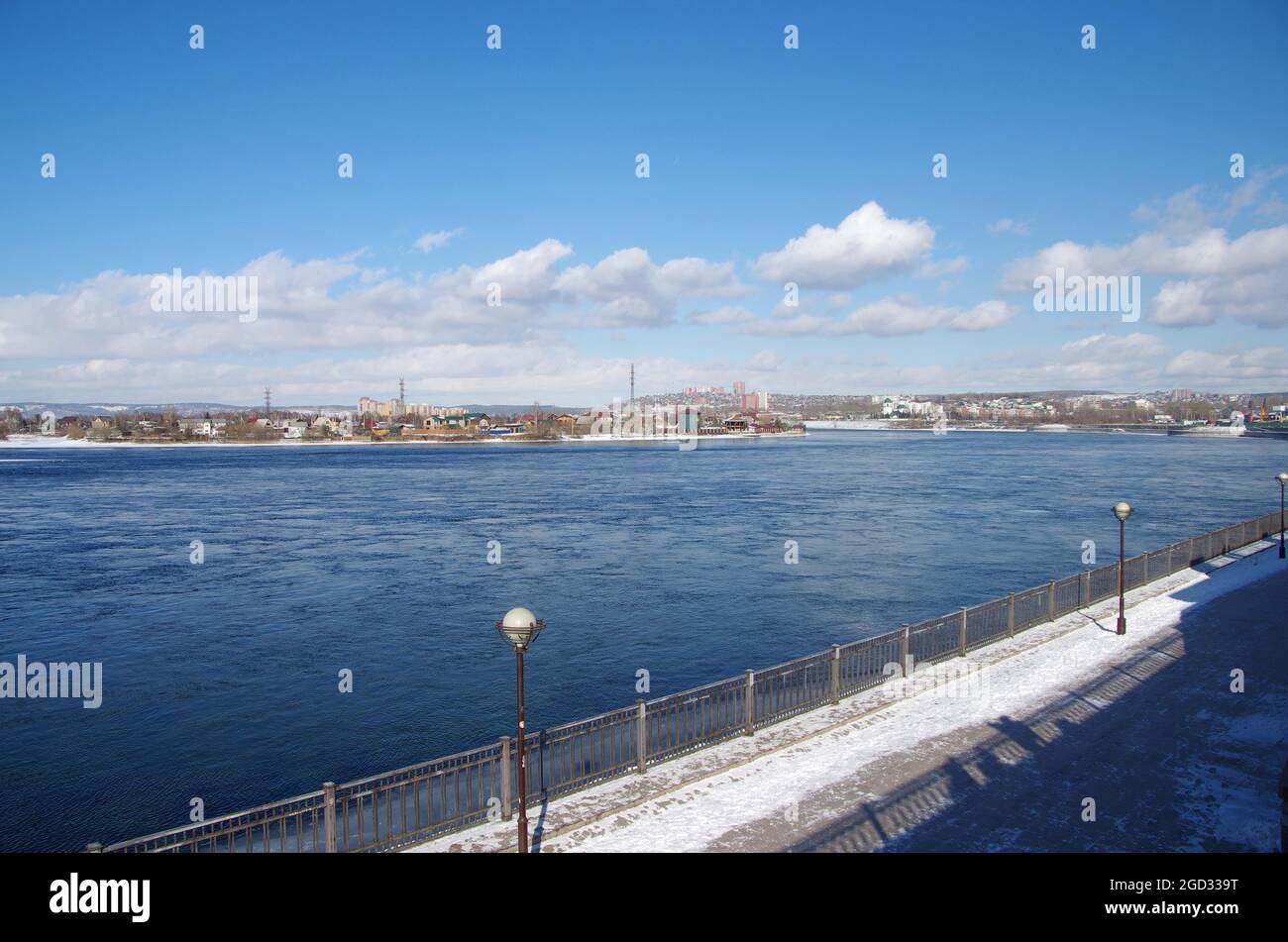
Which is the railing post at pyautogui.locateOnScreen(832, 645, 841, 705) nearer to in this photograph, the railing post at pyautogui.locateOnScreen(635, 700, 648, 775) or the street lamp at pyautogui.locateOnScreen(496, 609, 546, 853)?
the railing post at pyautogui.locateOnScreen(635, 700, 648, 775)

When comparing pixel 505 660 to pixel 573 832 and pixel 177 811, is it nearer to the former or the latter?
pixel 177 811

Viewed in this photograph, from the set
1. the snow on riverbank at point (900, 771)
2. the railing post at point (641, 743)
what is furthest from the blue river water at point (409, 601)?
the snow on riverbank at point (900, 771)

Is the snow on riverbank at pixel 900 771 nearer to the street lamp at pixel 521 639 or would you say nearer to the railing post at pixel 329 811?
the street lamp at pixel 521 639

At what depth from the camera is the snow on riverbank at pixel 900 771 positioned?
10219mm

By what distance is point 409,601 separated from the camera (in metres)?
32.1

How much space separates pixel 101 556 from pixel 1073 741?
45.3m

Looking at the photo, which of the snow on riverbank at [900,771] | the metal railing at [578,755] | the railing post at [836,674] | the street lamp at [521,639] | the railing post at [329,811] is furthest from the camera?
the railing post at [836,674]

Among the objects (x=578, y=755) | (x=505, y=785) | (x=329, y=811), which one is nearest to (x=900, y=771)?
(x=505, y=785)

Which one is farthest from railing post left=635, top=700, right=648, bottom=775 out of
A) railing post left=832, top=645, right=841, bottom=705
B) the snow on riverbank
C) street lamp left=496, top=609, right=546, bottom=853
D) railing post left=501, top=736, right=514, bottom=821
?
railing post left=832, top=645, right=841, bottom=705

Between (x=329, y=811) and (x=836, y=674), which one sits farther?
(x=836, y=674)

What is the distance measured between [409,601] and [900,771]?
2364cm

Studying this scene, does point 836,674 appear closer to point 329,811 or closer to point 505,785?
point 505,785

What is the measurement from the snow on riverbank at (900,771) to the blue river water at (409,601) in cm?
723

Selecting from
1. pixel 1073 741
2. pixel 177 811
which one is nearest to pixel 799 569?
pixel 1073 741
